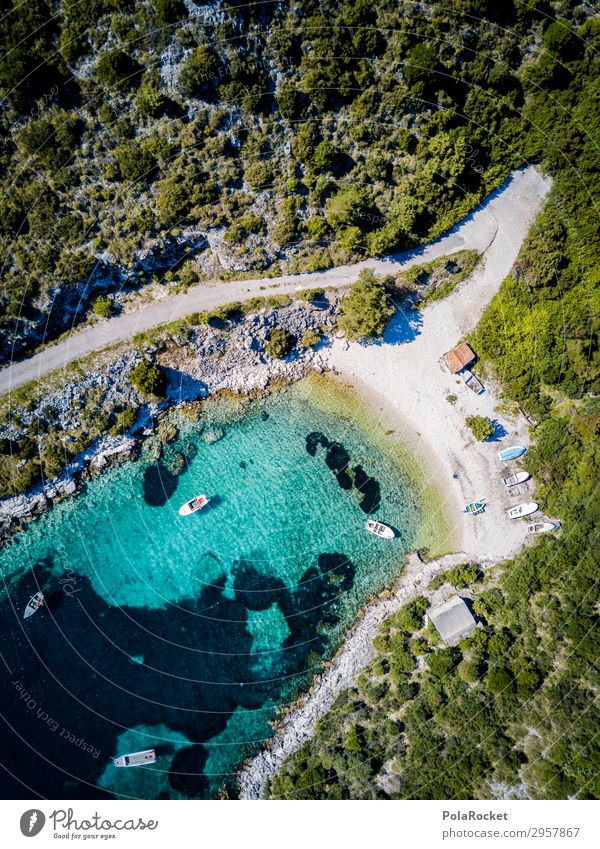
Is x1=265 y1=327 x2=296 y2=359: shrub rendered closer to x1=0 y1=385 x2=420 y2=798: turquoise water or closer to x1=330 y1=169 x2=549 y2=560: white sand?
x1=0 y1=385 x2=420 y2=798: turquoise water

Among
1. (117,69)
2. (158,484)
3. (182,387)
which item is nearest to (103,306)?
(182,387)

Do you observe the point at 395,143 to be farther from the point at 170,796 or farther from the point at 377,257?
the point at 170,796

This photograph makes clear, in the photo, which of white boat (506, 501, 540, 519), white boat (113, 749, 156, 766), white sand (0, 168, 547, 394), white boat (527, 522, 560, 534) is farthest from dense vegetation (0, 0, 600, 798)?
white boat (113, 749, 156, 766)

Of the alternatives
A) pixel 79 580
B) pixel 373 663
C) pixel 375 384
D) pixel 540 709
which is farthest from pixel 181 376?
pixel 540 709

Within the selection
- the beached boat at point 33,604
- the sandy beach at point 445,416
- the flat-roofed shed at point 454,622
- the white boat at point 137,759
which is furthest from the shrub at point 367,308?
the white boat at point 137,759

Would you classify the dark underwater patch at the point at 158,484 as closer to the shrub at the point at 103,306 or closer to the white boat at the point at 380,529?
the shrub at the point at 103,306

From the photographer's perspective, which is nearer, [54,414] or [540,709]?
[540,709]
